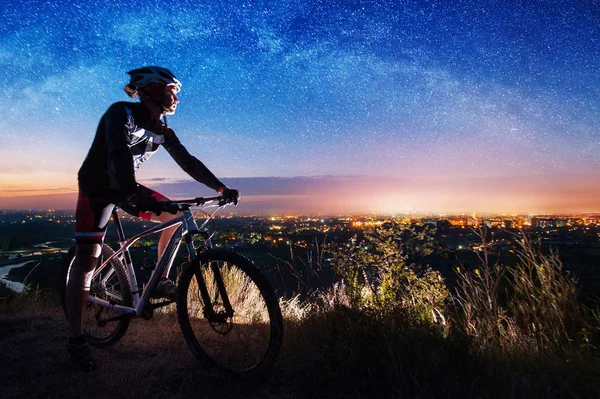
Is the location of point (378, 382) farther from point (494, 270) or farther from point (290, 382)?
point (494, 270)

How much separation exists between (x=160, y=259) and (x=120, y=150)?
39.5 inches

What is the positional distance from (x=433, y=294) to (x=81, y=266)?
3664mm

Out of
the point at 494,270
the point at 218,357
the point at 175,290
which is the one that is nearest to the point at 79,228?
the point at 175,290

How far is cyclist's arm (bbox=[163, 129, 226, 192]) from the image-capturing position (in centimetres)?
371

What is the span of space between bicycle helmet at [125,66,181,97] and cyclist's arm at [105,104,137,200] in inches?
15.5

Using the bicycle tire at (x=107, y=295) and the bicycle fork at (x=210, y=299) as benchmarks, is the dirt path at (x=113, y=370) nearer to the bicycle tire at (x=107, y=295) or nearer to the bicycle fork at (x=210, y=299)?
the bicycle tire at (x=107, y=295)

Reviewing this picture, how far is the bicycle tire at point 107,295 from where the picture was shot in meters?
3.69

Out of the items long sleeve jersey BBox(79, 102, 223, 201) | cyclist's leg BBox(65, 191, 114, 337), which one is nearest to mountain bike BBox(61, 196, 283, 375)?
cyclist's leg BBox(65, 191, 114, 337)

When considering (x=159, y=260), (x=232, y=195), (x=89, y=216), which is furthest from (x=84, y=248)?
(x=232, y=195)

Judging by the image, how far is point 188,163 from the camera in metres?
3.76

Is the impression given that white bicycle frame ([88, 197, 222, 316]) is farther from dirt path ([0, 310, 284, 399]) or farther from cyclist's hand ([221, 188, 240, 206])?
dirt path ([0, 310, 284, 399])

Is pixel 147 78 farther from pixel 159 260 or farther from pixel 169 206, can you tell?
pixel 159 260

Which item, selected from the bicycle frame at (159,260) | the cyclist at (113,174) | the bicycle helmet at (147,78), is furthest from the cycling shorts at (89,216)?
the bicycle helmet at (147,78)

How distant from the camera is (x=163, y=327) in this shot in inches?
171
